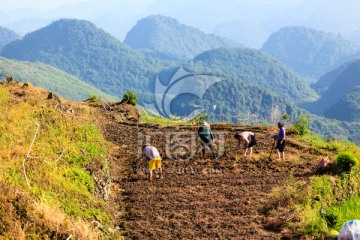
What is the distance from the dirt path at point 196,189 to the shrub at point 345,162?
1.15 meters

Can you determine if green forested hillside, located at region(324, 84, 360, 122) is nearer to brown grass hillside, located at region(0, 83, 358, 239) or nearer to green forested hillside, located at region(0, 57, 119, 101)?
green forested hillside, located at region(0, 57, 119, 101)

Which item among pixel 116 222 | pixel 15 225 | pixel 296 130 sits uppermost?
pixel 296 130

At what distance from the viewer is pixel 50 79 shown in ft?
571

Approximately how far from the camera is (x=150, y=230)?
32.1 feet

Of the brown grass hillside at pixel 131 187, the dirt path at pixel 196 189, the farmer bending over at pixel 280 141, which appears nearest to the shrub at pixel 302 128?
the dirt path at pixel 196 189

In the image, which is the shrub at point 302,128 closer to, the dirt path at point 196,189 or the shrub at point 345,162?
the dirt path at point 196,189

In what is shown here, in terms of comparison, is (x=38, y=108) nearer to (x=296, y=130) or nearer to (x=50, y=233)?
(x=50, y=233)

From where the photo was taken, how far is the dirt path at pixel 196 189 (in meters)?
9.95

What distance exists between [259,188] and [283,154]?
10.9ft

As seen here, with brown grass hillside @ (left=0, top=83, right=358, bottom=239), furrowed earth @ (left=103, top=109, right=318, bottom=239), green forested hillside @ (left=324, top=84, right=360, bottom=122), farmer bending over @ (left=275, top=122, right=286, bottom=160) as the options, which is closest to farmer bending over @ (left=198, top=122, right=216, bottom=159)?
furrowed earth @ (left=103, top=109, right=318, bottom=239)

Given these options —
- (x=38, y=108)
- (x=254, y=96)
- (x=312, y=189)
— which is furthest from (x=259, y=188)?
(x=254, y=96)

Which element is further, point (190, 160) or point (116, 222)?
point (190, 160)

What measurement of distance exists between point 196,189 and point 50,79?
17308cm

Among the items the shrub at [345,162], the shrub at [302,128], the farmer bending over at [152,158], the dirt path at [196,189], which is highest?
the shrub at [302,128]
